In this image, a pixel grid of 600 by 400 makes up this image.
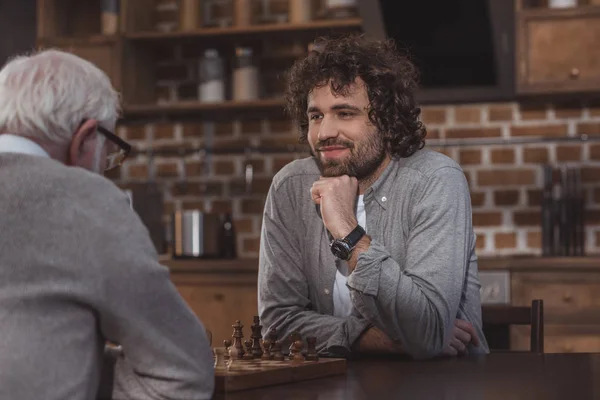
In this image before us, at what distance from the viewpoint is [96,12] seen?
447 centimetres

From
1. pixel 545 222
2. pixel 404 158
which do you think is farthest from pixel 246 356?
pixel 545 222

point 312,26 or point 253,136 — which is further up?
point 312,26

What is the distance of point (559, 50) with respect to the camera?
368cm

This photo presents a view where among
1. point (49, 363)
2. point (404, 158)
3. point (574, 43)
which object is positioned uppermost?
point (574, 43)

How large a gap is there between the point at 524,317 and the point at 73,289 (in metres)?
1.27

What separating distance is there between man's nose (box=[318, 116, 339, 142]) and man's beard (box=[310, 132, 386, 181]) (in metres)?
0.01

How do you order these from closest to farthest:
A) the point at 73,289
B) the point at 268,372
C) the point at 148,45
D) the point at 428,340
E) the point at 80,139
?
the point at 73,289 → the point at 80,139 → the point at 268,372 → the point at 428,340 → the point at 148,45

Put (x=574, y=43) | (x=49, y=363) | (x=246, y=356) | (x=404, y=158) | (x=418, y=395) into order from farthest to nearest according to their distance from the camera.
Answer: (x=574, y=43), (x=404, y=158), (x=246, y=356), (x=418, y=395), (x=49, y=363)

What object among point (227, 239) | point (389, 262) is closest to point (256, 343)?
point (389, 262)

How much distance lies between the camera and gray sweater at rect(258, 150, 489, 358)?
1837 millimetres

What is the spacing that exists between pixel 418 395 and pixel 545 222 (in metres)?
2.60

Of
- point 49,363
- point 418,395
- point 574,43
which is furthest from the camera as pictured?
point 574,43

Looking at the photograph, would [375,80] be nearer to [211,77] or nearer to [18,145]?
[18,145]

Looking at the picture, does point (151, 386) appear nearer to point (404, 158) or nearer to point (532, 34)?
point (404, 158)
